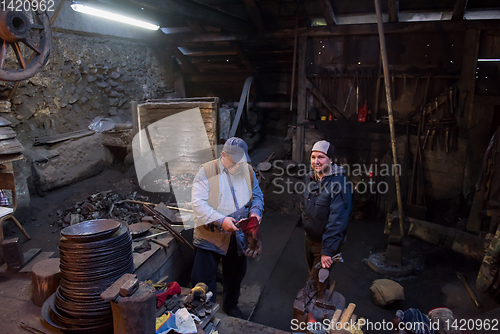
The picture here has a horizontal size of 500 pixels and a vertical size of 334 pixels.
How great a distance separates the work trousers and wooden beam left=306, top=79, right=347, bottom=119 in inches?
194

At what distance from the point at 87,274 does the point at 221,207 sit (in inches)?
52.2

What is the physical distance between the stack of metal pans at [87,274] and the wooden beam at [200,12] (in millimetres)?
3694

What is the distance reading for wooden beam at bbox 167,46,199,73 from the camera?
8.88m

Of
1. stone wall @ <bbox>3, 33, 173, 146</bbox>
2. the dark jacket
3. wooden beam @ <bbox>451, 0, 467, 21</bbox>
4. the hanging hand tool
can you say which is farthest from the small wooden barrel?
wooden beam @ <bbox>451, 0, 467, 21</bbox>

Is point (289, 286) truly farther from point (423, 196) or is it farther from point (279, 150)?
point (279, 150)

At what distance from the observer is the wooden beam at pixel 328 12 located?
6238 millimetres

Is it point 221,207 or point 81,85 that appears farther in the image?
point 81,85

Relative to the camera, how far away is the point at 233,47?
7996mm

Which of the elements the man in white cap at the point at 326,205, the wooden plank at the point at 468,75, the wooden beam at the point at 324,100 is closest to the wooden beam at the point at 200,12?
the wooden beam at the point at 324,100

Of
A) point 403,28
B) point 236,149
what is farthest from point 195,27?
point 236,149

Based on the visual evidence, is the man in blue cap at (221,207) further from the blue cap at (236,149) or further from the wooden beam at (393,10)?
the wooden beam at (393,10)

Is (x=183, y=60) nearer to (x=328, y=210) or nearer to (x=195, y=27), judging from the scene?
(x=195, y=27)

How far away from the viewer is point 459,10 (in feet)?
18.7

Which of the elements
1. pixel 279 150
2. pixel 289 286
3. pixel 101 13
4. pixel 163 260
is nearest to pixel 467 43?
pixel 279 150
